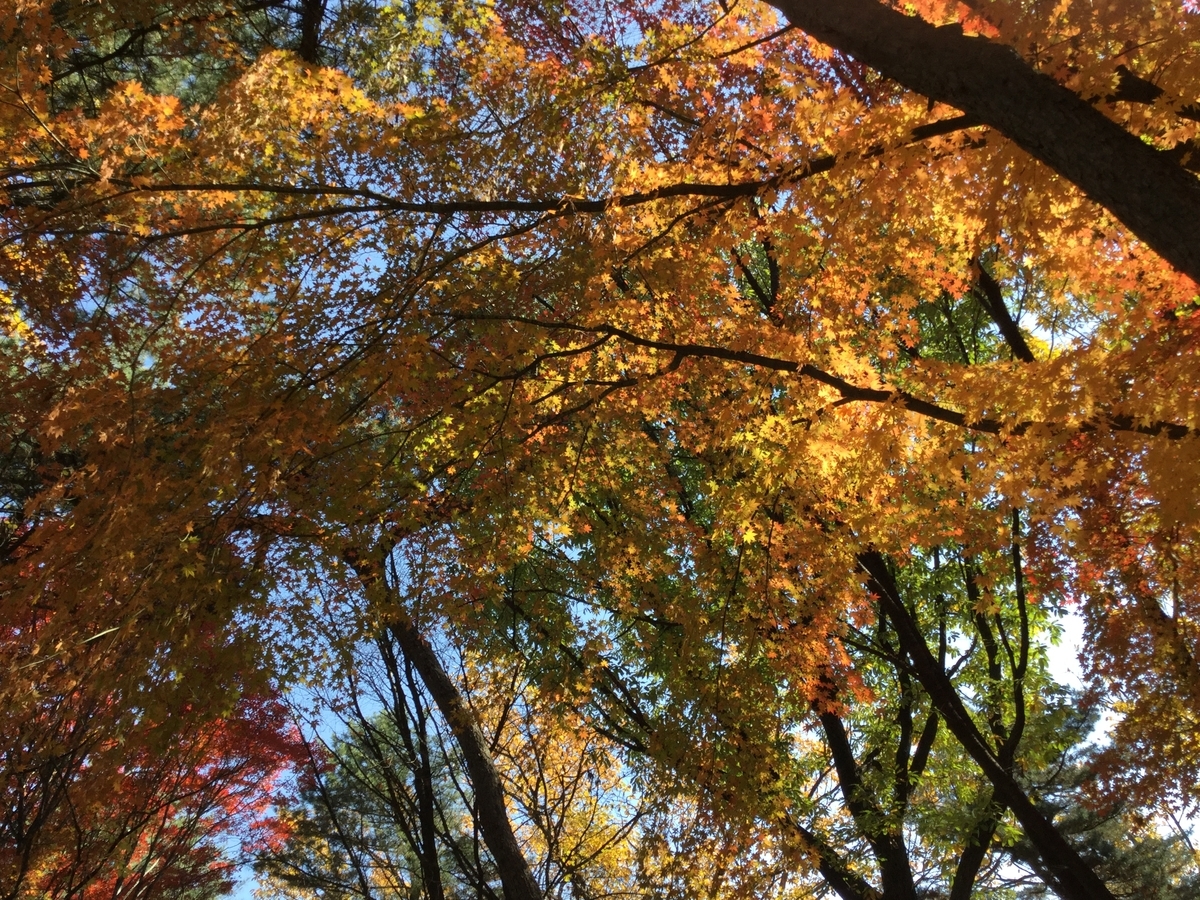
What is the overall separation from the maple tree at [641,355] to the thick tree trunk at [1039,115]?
0.01 metres

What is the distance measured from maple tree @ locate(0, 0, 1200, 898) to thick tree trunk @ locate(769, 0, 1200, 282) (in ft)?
0.04

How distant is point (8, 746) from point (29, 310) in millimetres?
3459

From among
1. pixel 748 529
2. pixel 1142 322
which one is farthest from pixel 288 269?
pixel 1142 322

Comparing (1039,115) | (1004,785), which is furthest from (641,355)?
(1004,785)

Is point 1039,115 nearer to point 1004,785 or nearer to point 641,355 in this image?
point 641,355

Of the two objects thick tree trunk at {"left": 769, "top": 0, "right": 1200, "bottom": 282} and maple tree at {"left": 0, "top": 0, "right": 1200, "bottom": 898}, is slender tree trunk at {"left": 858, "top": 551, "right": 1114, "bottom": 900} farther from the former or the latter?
thick tree trunk at {"left": 769, "top": 0, "right": 1200, "bottom": 282}

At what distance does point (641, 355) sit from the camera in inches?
235

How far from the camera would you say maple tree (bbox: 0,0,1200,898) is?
11.7 feet

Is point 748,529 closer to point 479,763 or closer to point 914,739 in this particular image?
point 479,763

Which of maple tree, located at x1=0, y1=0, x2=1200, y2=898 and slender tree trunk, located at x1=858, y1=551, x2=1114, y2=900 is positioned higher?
maple tree, located at x1=0, y1=0, x2=1200, y2=898

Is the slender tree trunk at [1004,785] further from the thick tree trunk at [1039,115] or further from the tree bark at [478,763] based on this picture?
the tree bark at [478,763]

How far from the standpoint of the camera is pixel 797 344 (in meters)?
5.14

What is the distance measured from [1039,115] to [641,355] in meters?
3.52

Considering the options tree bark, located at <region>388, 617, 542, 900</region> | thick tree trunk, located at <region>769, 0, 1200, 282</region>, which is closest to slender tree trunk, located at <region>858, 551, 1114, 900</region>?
thick tree trunk, located at <region>769, 0, 1200, 282</region>
